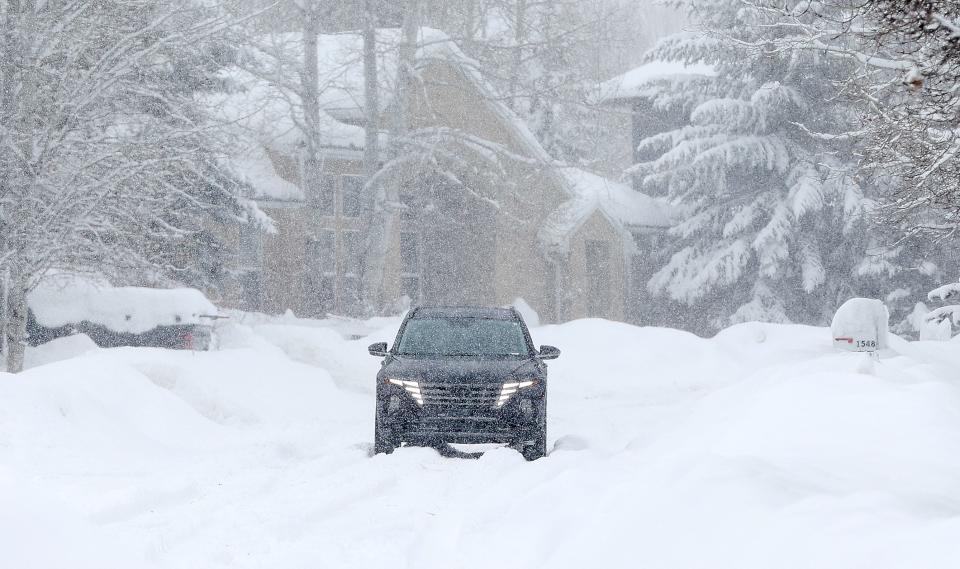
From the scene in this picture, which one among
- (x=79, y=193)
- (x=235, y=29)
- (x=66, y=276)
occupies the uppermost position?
(x=235, y=29)

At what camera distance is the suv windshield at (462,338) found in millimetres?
12898

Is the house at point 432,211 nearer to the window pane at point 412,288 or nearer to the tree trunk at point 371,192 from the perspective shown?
the window pane at point 412,288

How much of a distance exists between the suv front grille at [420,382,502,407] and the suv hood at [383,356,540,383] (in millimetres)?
58

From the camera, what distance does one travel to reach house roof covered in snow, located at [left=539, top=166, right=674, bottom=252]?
36031 mm

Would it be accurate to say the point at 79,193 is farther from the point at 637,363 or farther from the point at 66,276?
the point at 637,363

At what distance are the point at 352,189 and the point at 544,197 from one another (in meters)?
5.94

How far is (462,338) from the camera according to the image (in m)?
13.1

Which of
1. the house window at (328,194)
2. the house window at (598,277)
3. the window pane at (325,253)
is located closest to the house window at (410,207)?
the house window at (328,194)

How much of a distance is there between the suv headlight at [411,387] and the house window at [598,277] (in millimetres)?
26883

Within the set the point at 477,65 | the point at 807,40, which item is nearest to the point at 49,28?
the point at 807,40

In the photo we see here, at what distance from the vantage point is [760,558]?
5.81m

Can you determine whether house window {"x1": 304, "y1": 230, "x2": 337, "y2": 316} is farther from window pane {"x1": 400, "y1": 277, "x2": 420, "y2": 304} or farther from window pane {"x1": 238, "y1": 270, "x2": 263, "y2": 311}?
window pane {"x1": 400, "y1": 277, "x2": 420, "y2": 304}

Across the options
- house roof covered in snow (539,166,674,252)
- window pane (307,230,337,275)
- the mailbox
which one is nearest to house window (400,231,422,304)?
window pane (307,230,337,275)

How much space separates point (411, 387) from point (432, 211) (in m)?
23.9
